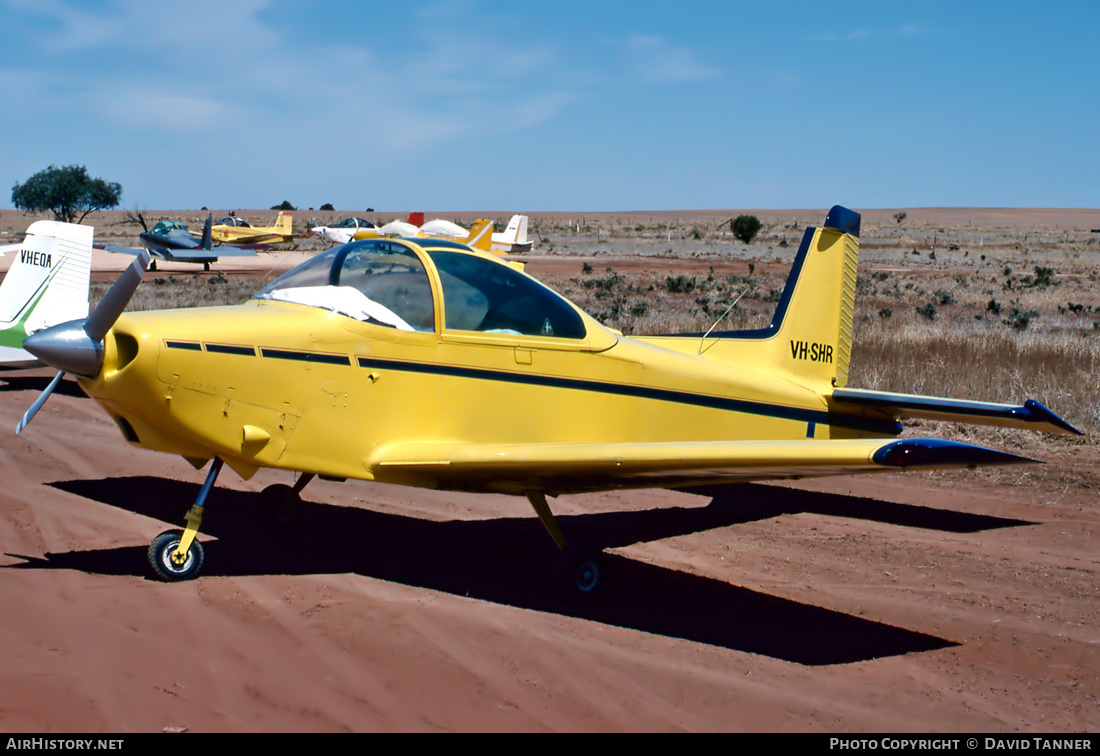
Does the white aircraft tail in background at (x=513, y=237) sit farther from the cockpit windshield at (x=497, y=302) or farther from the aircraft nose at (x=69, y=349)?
the aircraft nose at (x=69, y=349)

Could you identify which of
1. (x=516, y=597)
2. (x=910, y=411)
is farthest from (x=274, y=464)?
(x=910, y=411)

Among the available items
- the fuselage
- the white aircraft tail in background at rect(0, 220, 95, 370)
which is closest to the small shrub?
the fuselage

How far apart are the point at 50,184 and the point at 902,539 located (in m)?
102

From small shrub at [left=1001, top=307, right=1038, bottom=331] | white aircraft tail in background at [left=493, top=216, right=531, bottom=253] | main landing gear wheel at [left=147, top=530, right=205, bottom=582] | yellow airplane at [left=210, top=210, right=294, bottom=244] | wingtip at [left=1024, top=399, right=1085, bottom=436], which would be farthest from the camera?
yellow airplane at [left=210, top=210, right=294, bottom=244]

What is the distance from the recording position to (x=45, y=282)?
1202 cm

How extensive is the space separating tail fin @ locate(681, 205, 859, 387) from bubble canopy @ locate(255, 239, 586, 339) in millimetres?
2488

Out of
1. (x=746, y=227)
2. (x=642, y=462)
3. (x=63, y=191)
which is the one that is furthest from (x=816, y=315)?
(x=63, y=191)

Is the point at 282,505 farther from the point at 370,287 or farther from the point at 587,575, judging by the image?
the point at 587,575

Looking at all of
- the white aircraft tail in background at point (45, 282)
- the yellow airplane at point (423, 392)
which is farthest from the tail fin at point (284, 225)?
the yellow airplane at point (423, 392)

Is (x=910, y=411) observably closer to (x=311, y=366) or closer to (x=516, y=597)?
(x=516, y=597)

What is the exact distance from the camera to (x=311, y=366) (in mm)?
5262

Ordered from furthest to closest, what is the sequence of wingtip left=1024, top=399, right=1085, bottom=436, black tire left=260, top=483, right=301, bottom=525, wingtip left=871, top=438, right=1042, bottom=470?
1. black tire left=260, top=483, right=301, bottom=525
2. wingtip left=1024, top=399, right=1085, bottom=436
3. wingtip left=871, top=438, right=1042, bottom=470

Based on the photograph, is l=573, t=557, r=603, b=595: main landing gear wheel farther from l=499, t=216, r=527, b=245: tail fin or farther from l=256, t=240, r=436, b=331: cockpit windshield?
l=499, t=216, r=527, b=245: tail fin

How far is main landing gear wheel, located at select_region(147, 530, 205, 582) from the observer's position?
538 centimetres
